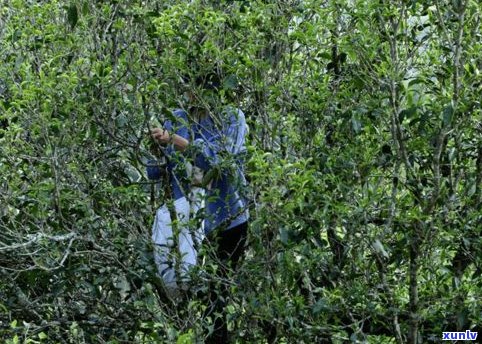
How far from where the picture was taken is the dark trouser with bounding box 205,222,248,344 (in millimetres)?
5277

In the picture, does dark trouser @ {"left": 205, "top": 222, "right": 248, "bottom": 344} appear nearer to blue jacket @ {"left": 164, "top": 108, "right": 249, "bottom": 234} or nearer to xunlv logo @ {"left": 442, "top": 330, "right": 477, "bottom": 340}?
blue jacket @ {"left": 164, "top": 108, "right": 249, "bottom": 234}

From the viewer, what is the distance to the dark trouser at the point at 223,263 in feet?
17.3

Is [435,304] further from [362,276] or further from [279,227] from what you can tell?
[279,227]

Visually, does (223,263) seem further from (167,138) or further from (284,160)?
(284,160)

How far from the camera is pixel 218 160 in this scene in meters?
5.10

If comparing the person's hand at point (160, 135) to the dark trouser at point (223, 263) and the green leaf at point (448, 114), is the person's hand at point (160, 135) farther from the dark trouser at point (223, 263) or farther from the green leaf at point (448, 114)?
the green leaf at point (448, 114)

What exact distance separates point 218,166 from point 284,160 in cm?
45

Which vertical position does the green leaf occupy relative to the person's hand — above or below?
above

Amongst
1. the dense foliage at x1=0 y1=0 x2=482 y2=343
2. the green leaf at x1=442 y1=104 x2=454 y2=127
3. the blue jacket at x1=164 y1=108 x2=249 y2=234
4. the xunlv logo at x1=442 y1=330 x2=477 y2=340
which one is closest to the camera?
the green leaf at x1=442 y1=104 x2=454 y2=127

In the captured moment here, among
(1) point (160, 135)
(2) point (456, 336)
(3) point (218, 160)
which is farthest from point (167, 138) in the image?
(2) point (456, 336)

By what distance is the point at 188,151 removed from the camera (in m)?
5.16

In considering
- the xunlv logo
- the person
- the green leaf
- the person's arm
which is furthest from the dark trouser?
the green leaf

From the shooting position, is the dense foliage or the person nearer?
the dense foliage

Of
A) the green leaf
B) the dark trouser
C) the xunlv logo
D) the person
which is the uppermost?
the green leaf
